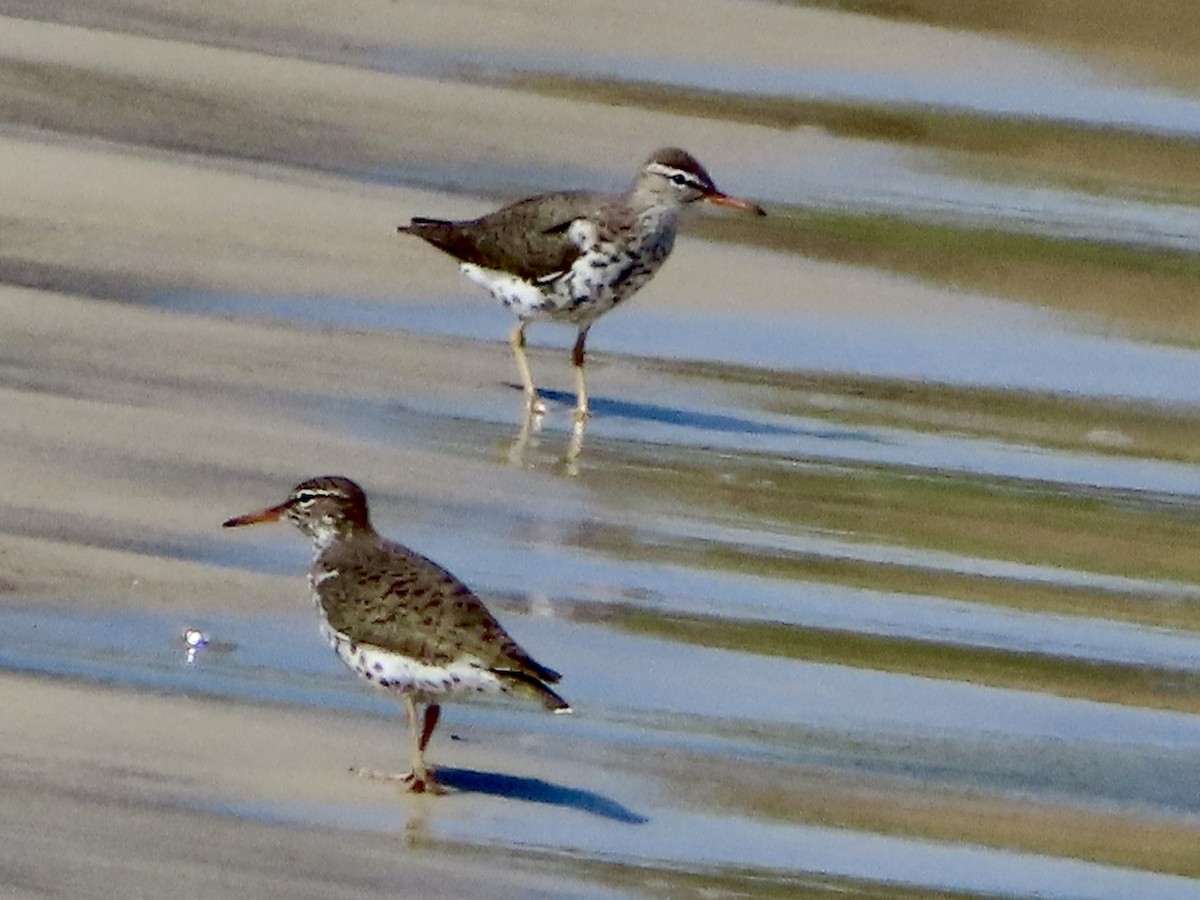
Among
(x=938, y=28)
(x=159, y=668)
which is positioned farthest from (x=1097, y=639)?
(x=938, y=28)

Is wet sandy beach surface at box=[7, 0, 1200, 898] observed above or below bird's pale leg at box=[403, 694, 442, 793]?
above

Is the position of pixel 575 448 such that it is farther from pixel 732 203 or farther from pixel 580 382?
pixel 732 203

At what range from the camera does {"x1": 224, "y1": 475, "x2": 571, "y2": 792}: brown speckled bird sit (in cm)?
714

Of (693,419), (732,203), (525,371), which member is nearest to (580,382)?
(525,371)

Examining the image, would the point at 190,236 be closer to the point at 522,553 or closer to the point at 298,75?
the point at 298,75

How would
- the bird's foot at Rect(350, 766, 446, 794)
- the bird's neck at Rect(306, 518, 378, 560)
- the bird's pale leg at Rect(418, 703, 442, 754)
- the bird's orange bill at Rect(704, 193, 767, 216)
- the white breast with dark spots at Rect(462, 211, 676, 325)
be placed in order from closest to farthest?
1. the bird's foot at Rect(350, 766, 446, 794)
2. the bird's pale leg at Rect(418, 703, 442, 754)
3. the bird's neck at Rect(306, 518, 378, 560)
4. the white breast with dark spots at Rect(462, 211, 676, 325)
5. the bird's orange bill at Rect(704, 193, 767, 216)

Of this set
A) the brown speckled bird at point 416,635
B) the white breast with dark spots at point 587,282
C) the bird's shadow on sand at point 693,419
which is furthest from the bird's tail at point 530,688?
the white breast with dark spots at point 587,282

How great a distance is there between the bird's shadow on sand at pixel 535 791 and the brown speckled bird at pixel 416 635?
10cm

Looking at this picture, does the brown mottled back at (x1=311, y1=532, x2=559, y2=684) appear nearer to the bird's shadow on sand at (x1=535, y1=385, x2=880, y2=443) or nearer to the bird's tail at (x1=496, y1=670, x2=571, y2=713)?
the bird's tail at (x1=496, y1=670, x2=571, y2=713)

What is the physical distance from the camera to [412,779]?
7059 millimetres

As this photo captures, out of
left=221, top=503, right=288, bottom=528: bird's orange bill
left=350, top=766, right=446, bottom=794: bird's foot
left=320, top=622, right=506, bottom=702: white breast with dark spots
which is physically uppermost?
left=221, top=503, right=288, bottom=528: bird's orange bill

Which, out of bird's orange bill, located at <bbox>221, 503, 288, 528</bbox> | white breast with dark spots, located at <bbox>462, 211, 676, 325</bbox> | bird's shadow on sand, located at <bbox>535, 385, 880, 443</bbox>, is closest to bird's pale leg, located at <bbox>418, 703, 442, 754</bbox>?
bird's orange bill, located at <bbox>221, 503, 288, 528</bbox>

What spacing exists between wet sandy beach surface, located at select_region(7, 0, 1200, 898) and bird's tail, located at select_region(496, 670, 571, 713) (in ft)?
0.66

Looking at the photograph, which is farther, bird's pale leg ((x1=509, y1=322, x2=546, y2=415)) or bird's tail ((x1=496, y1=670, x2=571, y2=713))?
bird's pale leg ((x1=509, y1=322, x2=546, y2=415))
